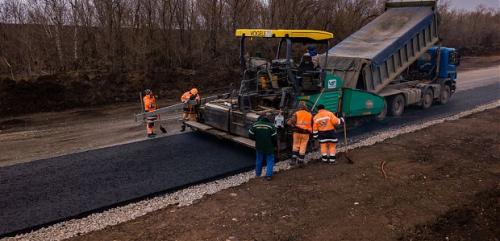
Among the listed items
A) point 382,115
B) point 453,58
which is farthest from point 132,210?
point 453,58

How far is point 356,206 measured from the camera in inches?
226

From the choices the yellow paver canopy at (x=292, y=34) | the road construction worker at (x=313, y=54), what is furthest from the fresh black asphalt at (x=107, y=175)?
the yellow paver canopy at (x=292, y=34)

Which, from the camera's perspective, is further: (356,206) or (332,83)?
(332,83)

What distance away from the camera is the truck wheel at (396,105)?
37.6 feet

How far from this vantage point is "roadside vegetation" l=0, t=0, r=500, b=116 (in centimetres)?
1382

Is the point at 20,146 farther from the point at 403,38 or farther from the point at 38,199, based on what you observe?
the point at 403,38

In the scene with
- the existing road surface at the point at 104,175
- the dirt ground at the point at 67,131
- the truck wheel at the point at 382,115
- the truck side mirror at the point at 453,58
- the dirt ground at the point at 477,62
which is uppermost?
the truck side mirror at the point at 453,58

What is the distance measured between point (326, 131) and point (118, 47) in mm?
→ 11432

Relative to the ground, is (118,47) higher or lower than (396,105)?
higher

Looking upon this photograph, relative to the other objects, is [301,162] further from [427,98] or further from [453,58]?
[453,58]

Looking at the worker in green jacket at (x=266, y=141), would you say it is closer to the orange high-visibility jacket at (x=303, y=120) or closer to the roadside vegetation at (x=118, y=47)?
the orange high-visibility jacket at (x=303, y=120)

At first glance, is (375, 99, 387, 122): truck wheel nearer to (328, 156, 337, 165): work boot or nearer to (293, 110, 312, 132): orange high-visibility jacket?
(328, 156, 337, 165): work boot

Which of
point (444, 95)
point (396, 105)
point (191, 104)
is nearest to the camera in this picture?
point (191, 104)

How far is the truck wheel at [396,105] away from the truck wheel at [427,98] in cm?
138
